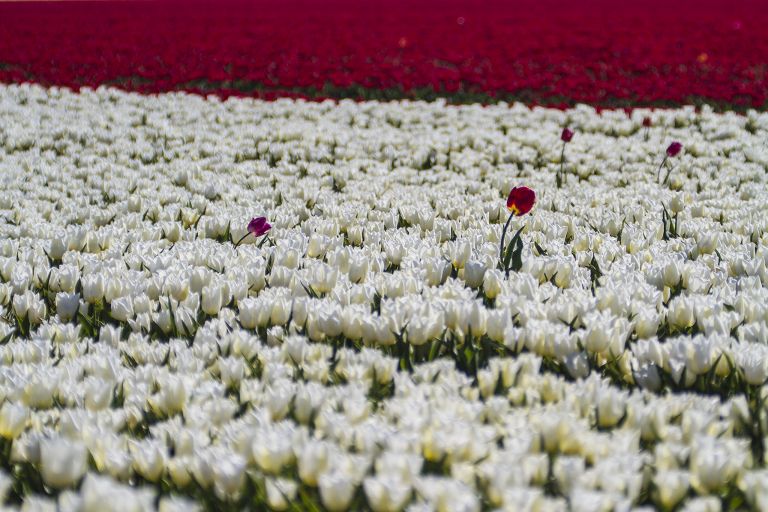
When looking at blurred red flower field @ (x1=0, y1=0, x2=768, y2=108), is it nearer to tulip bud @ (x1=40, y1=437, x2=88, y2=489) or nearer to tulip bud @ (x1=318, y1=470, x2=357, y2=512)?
tulip bud @ (x1=40, y1=437, x2=88, y2=489)

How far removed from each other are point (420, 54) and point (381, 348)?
34.9ft

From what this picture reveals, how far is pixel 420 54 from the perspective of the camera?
12.7 metres

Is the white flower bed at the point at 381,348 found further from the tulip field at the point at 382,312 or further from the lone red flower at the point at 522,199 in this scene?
the lone red flower at the point at 522,199

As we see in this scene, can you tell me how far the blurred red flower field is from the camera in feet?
36.4

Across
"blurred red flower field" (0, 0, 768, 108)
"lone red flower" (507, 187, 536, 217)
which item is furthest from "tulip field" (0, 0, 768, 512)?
"blurred red flower field" (0, 0, 768, 108)

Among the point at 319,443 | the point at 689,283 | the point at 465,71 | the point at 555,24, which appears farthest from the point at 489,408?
the point at 555,24

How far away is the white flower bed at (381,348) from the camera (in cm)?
190

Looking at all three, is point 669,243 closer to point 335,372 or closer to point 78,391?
point 335,372

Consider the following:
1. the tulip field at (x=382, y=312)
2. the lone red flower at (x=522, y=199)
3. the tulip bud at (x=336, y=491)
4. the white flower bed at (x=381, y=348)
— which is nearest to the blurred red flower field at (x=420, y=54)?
the tulip field at (x=382, y=312)

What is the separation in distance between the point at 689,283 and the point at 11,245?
3.69m

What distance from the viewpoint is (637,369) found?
8.49 ft

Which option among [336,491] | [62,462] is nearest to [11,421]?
[62,462]

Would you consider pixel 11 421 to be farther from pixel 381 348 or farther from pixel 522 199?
pixel 522 199

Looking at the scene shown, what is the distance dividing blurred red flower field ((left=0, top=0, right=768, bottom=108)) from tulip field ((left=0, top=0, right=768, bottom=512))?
201cm
